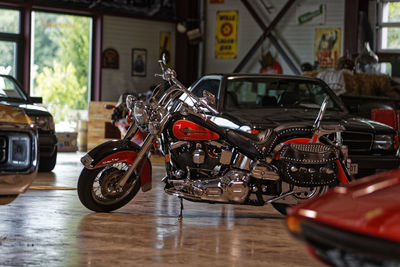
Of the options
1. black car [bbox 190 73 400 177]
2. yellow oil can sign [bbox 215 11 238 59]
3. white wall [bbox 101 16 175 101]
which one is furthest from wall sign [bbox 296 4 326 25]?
black car [bbox 190 73 400 177]

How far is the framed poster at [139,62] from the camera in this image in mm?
16525

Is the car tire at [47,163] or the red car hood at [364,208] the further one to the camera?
the car tire at [47,163]

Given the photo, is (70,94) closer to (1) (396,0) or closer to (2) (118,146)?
(1) (396,0)

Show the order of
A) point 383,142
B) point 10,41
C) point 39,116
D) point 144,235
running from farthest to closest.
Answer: point 10,41 → point 39,116 → point 383,142 → point 144,235

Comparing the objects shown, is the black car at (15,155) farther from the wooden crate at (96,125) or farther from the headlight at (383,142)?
the wooden crate at (96,125)

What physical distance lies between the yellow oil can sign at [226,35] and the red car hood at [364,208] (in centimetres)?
1439

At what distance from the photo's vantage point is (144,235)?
16.9ft

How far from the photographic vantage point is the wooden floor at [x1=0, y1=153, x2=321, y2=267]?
→ 437 cm

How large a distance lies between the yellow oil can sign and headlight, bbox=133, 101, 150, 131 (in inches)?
434

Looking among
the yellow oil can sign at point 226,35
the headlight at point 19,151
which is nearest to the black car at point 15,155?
the headlight at point 19,151

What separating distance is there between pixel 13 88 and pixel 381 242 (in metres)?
8.32

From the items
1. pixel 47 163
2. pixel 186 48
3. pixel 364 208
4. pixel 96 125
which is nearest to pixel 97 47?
pixel 186 48

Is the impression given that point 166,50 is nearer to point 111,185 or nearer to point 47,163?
point 47,163

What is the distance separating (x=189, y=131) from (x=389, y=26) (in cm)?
998
